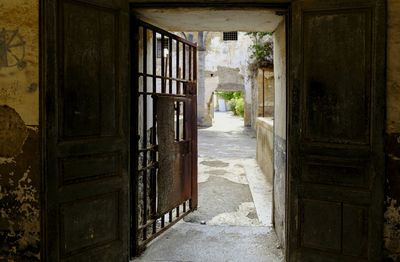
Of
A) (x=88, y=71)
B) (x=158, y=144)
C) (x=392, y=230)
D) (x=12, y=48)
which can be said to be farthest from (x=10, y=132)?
(x=392, y=230)

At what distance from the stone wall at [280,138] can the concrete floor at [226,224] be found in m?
0.27

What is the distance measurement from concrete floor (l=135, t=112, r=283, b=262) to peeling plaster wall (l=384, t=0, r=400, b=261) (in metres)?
1.10

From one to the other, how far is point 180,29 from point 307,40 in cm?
198

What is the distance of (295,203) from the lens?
122 inches

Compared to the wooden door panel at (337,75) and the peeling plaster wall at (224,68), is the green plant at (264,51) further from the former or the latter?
the peeling plaster wall at (224,68)

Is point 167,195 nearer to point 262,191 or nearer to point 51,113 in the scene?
point 51,113

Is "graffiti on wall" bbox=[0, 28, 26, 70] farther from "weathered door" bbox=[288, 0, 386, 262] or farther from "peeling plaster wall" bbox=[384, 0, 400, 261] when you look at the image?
"peeling plaster wall" bbox=[384, 0, 400, 261]

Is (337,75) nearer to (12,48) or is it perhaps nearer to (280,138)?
(280,138)

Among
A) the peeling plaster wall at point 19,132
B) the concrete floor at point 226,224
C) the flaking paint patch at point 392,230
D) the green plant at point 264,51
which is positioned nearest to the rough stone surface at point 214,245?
the concrete floor at point 226,224

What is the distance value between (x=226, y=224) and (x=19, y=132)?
2981 millimetres

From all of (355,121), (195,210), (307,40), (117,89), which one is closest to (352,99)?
(355,121)

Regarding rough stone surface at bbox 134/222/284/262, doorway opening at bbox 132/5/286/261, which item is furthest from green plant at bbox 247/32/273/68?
rough stone surface at bbox 134/222/284/262

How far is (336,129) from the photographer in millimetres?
2953

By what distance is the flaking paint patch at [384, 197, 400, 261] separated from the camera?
2891mm
